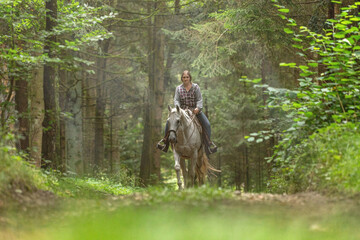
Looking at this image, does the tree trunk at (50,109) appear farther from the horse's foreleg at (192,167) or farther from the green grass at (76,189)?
the horse's foreleg at (192,167)

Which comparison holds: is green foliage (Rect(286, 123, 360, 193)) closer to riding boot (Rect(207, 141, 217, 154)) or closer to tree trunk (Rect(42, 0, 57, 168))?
riding boot (Rect(207, 141, 217, 154))

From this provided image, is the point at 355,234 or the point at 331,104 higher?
the point at 331,104

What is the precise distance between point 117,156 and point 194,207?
70.2 ft

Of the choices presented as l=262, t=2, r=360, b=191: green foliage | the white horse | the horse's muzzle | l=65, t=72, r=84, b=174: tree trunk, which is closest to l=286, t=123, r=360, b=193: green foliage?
l=262, t=2, r=360, b=191: green foliage

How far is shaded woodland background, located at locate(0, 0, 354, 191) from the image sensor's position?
12.2 meters

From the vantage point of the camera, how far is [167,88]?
98.9 ft

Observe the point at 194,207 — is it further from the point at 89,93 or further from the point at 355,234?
the point at 89,93

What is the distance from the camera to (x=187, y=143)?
1277 cm

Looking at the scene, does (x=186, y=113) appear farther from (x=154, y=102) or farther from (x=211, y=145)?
(x=154, y=102)

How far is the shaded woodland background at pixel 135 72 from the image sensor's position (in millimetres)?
12195

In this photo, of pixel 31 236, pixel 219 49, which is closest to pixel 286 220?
pixel 31 236

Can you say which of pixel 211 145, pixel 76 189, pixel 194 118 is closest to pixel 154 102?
pixel 211 145

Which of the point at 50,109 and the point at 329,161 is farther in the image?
the point at 50,109

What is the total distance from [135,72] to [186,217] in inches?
902
